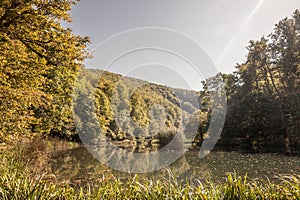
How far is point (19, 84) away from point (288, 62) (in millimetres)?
18253

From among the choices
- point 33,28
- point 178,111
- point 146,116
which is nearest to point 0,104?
point 33,28

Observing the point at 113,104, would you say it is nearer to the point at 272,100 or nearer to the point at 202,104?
the point at 202,104

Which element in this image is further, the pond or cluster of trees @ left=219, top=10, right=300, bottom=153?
cluster of trees @ left=219, top=10, right=300, bottom=153

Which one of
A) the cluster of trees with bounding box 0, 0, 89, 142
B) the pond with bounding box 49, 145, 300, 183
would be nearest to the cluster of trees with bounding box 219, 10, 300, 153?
the pond with bounding box 49, 145, 300, 183

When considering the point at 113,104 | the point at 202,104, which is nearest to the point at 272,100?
the point at 202,104

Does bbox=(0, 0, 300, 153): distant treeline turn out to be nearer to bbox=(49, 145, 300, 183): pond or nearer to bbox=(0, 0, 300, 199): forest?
bbox=(0, 0, 300, 199): forest

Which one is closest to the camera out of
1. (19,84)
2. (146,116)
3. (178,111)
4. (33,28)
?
(33,28)

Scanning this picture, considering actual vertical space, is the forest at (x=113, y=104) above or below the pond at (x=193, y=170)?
above

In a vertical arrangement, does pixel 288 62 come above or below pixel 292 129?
above

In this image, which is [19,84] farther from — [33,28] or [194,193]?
[194,193]

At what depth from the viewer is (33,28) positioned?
552 cm

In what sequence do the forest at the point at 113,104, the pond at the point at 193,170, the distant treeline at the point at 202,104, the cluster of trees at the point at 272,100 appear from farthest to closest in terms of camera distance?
the cluster of trees at the point at 272,100
the distant treeline at the point at 202,104
the pond at the point at 193,170
the forest at the point at 113,104

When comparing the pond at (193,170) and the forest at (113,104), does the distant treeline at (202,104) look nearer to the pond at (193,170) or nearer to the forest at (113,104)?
the forest at (113,104)

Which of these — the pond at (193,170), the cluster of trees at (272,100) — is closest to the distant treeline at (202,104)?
the cluster of trees at (272,100)
